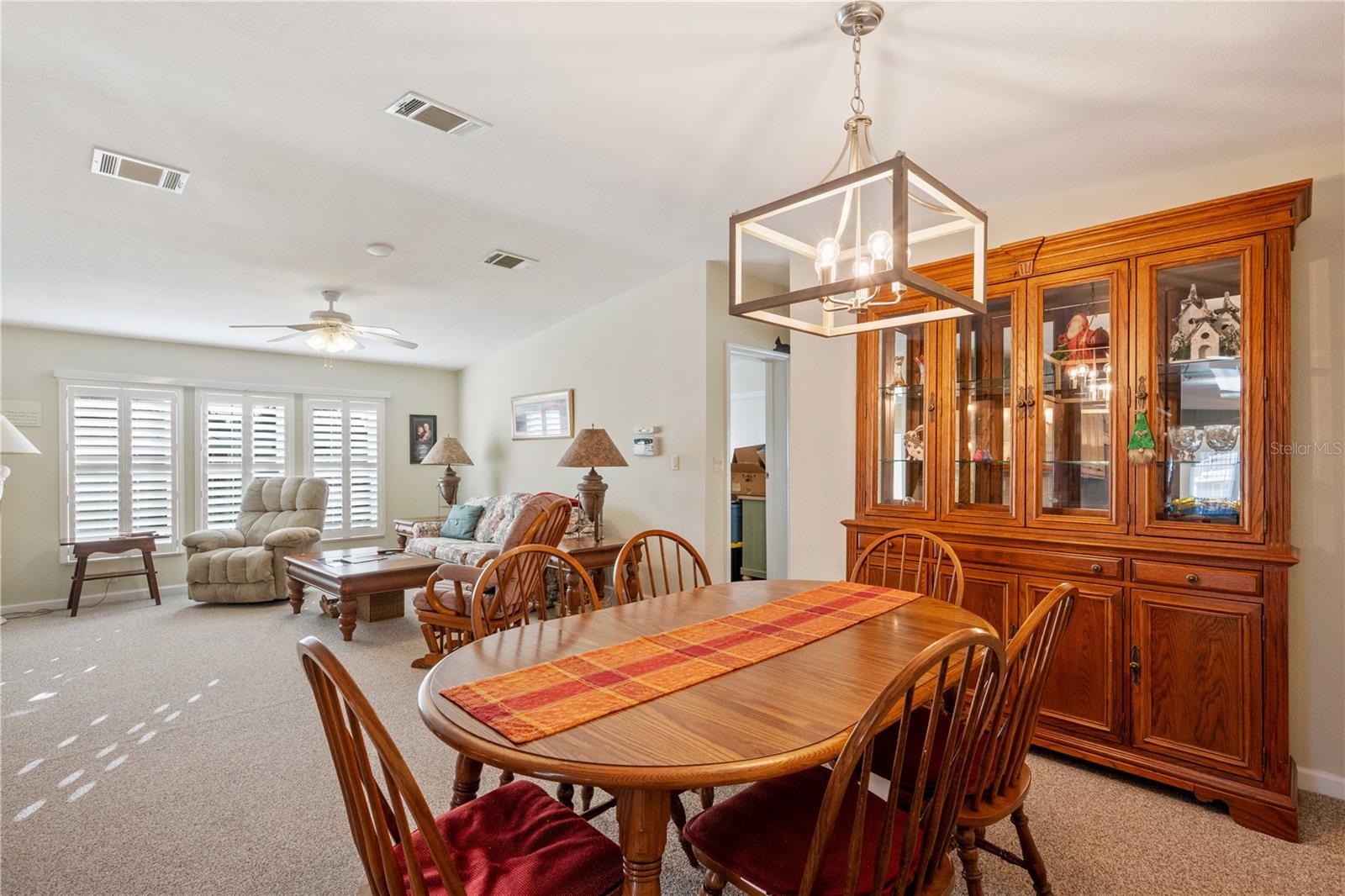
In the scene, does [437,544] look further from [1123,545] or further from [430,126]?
[1123,545]

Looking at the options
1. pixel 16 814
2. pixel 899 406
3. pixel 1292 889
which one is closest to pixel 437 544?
pixel 16 814

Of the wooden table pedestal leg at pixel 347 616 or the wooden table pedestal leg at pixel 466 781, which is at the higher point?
the wooden table pedestal leg at pixel 466 781

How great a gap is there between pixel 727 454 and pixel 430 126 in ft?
9.48

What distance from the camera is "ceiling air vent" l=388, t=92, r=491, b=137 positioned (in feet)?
8.26

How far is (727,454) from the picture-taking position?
4793 mm

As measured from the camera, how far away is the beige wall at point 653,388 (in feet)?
15.4

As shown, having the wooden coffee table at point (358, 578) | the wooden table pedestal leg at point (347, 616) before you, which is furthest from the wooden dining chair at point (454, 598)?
the wooden table pedestal leg at point (347, 616)

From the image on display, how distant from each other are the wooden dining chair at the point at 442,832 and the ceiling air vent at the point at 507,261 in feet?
12.0

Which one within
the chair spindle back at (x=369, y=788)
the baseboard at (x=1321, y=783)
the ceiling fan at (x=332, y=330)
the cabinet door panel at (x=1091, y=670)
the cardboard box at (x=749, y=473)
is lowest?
the baseboard at (x=1321, y=783)

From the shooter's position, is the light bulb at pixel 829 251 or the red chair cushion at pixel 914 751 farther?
the light bulb at pixel 829 251

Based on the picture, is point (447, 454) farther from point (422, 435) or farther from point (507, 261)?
point (507, 261)

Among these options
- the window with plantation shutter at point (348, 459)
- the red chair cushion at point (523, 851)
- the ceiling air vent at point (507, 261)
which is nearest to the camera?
the red chair cushion at point (523, 851)

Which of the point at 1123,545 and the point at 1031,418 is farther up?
the point at 1031,418

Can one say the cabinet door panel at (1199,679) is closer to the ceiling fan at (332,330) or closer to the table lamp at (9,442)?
Result: the ceiling fan at (332,330)
